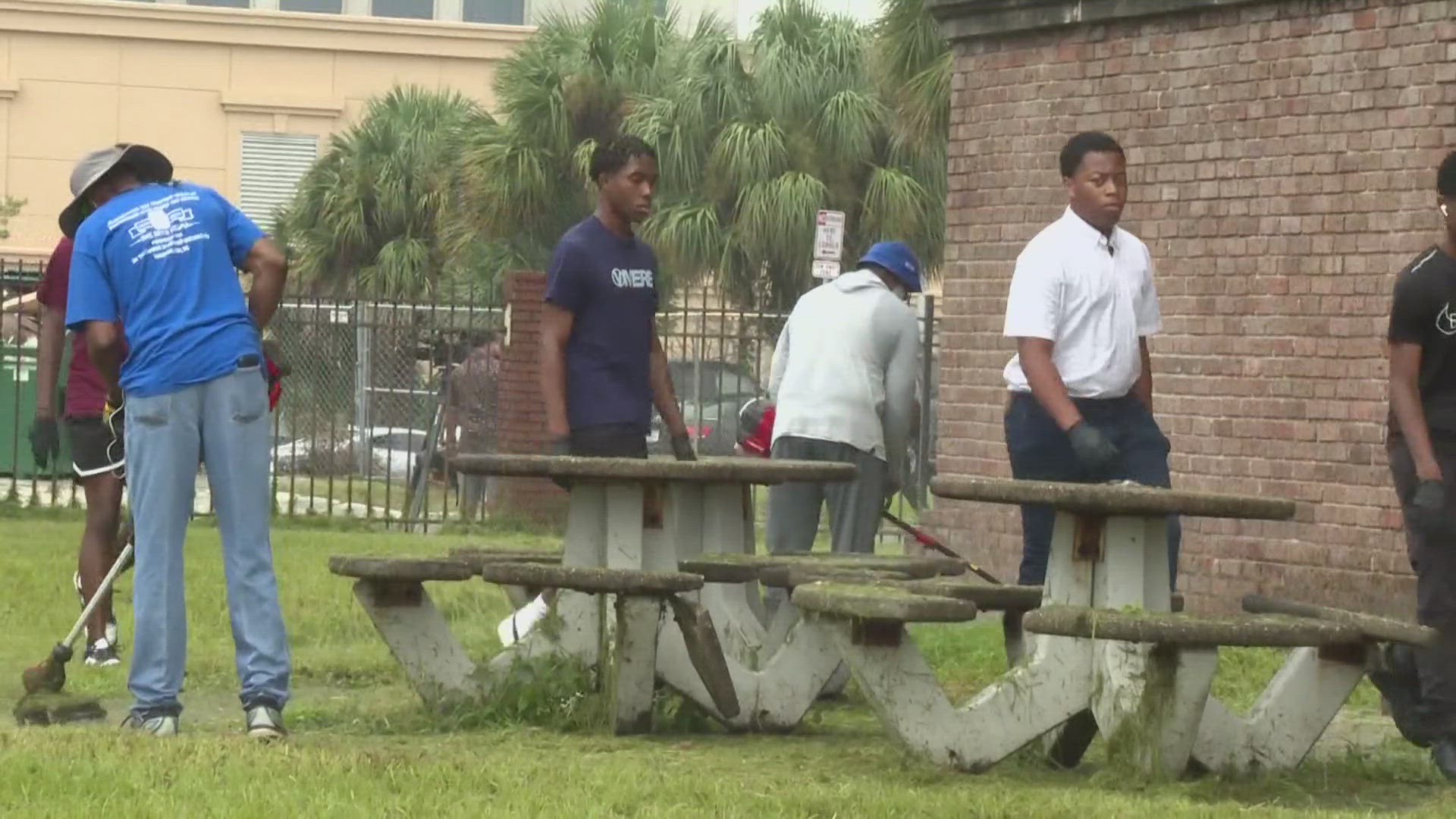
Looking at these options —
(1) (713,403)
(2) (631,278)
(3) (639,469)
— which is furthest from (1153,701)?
(1) (713,403)

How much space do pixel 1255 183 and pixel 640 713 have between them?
4.85 meters

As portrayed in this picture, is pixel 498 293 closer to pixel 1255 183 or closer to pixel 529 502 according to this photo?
pixel 529 502

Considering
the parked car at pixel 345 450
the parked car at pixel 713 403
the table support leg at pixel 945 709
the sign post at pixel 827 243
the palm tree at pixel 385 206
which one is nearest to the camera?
the table support leg at pixel 945 709

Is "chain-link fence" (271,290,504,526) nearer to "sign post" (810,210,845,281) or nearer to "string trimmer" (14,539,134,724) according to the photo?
"sign post" (810,210,845,281)

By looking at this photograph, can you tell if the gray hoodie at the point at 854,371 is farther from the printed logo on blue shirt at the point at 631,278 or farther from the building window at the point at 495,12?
the building window at the point at 495,12

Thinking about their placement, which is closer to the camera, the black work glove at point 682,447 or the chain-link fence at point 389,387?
the black work glove at point 682,447

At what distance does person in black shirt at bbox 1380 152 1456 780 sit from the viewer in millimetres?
7457

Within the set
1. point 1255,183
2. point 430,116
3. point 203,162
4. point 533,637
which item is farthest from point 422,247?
point 533,637

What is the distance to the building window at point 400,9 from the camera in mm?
52656

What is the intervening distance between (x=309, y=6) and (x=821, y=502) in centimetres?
4371

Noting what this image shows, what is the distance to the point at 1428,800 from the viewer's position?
7.04 metres

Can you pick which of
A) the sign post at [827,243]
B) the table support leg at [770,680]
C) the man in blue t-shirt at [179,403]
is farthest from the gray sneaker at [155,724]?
the sign post at [827,243]

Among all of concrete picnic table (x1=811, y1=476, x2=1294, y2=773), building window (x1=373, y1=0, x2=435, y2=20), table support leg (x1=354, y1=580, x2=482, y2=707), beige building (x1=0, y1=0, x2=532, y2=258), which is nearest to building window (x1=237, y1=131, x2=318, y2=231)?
beige building (x1=0, y1=0, x2=532, y2=258)

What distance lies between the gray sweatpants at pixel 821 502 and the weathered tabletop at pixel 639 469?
149 cm
